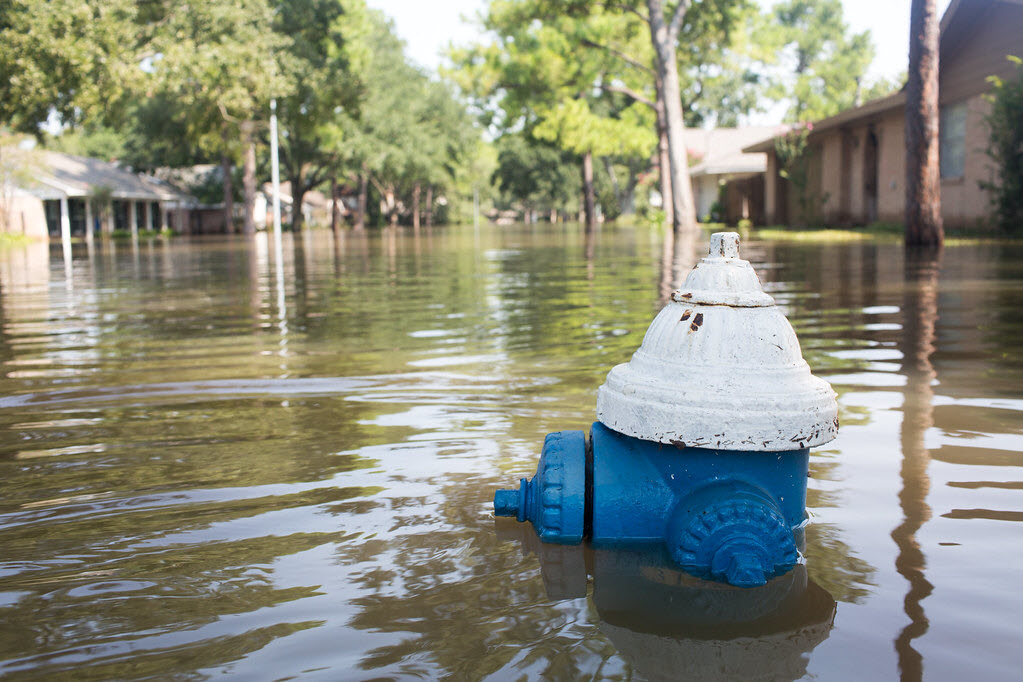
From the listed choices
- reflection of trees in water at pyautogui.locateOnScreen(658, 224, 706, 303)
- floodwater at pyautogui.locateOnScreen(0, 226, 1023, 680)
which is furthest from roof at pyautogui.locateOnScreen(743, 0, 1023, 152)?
floodwater at pyautogui.locateOnScreen(0, 226, 1023, 680)

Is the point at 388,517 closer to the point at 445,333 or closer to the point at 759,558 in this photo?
the point at 759,558

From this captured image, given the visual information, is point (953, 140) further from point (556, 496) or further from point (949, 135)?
point (556, 496)

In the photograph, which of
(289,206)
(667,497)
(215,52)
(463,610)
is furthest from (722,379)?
(289,206)

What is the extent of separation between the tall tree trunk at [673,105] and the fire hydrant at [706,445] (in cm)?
2921

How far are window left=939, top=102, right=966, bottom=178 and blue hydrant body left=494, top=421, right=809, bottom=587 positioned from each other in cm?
2159

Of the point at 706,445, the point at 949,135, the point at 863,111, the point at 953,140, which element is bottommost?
the point at 706,445

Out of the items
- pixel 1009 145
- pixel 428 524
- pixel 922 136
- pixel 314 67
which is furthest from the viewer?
pixel 314 67

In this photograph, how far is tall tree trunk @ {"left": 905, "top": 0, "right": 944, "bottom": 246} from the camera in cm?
1694

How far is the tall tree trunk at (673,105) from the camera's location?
31.0 meters

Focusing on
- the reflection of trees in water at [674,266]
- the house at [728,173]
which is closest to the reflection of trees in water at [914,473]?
the reflection of trees in water at [674,266]

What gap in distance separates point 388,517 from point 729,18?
115ft

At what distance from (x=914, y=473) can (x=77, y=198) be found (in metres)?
56.4

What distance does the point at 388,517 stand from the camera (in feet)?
9.43

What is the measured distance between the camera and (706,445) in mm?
2316
